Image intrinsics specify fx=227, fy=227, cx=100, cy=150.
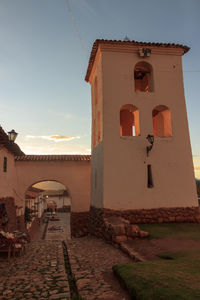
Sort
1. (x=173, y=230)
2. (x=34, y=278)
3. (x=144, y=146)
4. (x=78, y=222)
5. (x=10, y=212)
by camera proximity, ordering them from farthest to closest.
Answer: (x=78, y=222) < (x=10, y=212) < (x=144, y=146) < (x=173, y=230) < (x=34, y=278)

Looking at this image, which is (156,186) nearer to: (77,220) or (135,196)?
(135,196)

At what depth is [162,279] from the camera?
12.4ft

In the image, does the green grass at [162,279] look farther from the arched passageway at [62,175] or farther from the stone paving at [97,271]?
the arched passageway at [62,175]

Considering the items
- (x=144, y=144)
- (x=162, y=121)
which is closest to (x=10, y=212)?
(x=144, y=144)

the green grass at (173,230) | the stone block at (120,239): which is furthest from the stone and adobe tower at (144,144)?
the stone block at (120,239)

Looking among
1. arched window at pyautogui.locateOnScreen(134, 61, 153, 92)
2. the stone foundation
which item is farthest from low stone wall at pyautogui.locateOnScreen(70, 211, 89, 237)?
arched window at pyautogui.locateOnScreen(134, 61, 153, 92)

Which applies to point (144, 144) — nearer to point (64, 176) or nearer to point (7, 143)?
point (64, 176)

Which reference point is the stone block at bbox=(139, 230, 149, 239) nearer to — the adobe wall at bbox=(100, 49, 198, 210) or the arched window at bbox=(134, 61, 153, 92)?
the adobe wall at bbox=(100, 49, 198, 210)

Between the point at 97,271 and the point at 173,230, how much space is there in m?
4.97

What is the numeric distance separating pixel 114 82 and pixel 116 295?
32.7 ft

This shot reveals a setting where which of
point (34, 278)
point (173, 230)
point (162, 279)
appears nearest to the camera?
point (162, 279)

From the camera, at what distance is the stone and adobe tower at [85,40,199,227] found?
1074 cm

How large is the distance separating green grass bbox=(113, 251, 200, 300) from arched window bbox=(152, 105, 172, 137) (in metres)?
7.88

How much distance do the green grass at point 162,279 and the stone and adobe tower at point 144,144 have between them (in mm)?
5499
